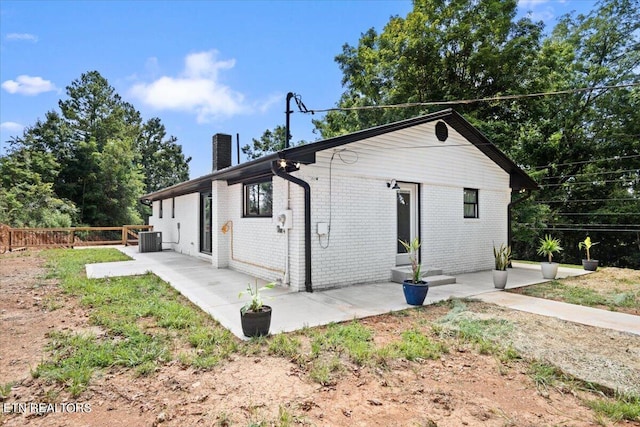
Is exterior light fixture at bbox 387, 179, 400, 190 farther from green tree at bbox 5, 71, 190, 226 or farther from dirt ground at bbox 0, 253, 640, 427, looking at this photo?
green tree at bbox 5, 71, 190, 226

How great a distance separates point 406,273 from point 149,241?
444 inches

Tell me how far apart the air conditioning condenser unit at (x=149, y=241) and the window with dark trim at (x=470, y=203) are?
469 inches

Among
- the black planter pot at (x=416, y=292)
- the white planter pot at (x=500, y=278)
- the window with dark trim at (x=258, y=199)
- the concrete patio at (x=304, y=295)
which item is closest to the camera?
the concrete patio at (x=304, y=295)

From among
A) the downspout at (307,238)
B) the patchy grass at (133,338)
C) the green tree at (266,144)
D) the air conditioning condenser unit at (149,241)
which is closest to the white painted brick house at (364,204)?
the downspout at (307,238)

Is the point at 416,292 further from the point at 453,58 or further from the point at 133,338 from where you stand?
the point at 453,58

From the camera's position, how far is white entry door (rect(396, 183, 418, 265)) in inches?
331

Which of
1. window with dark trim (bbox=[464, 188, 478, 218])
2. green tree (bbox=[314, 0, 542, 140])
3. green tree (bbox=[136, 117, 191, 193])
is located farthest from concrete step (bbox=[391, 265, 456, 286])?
green tree (bbox=[136, 117, 191, 193])

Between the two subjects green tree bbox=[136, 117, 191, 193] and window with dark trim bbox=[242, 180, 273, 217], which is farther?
green tree bbox=[136, 117, 191, 193]

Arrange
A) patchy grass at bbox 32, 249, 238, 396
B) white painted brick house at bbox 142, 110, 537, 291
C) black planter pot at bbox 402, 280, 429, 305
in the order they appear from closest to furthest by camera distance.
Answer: patchy grass at bbox 32, 249, 238, 396, black planter pot at bbox 402, 280, 429, 305, white painted brick house at bbox 142, 110, 537, 291

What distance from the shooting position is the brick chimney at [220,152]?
12367mm

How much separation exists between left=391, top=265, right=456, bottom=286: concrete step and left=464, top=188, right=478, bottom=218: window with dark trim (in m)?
2.50

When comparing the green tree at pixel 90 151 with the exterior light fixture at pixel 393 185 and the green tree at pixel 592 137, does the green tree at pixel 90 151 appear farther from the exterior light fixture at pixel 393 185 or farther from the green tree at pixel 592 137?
the green tree at pixel 592 137

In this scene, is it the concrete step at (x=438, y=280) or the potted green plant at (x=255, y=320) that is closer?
the potted green plant at (x=255, y=320)

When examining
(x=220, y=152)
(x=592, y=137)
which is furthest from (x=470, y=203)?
(x=592, y=137)
